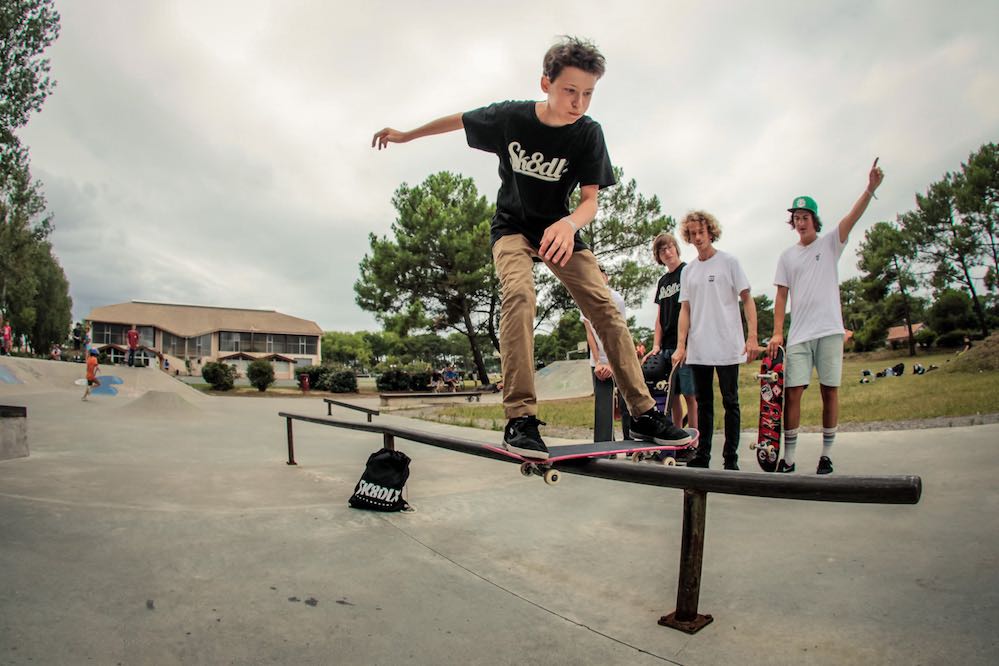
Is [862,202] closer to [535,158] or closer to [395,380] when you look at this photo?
[535,158]

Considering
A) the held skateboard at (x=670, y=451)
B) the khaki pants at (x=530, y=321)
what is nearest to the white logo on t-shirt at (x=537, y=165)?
the khaki pants at (x=530, y=321)

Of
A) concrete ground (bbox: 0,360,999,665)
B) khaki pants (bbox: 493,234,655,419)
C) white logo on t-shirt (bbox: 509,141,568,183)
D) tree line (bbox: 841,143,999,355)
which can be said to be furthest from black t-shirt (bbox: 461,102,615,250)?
tree line (bbox: 841,143,999,355)

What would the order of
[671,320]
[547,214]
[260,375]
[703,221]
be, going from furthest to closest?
[260,375]
[671,320]
[703,221]
[547,214]

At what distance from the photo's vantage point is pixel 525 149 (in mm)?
2316

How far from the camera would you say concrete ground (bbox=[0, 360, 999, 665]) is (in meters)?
1.58

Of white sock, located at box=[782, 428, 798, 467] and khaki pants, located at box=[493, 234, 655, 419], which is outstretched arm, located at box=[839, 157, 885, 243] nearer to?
white sock, located at box=[782, 428, 798, 467]

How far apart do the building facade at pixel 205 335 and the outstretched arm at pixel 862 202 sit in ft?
158

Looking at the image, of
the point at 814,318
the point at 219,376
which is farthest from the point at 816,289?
the point at 219,376

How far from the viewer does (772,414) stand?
3.46 m

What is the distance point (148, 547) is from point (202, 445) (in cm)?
435

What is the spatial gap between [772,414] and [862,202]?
1422 mm

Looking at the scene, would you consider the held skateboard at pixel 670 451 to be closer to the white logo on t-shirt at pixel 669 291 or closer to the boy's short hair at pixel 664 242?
the white logo on t-shirt at pixel 669 291

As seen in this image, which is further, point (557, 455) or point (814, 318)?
point (814, 318)

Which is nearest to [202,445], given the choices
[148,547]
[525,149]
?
[148,547]
